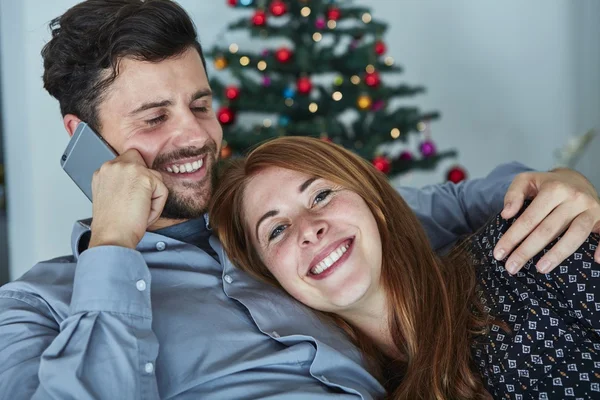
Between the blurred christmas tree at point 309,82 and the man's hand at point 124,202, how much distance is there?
4.31 feet

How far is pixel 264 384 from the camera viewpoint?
1.40 meters

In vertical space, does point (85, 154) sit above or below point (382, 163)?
above

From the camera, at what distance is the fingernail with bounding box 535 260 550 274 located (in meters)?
1.42

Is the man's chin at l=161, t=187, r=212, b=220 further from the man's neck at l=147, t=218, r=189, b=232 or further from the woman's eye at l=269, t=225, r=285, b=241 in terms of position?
the woman's eye at l=269, t=225, r=285, b=241

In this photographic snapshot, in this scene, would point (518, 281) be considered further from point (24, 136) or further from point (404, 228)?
point (24, 136)

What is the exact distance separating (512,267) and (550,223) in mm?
124

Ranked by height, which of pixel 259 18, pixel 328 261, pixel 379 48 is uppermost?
pixel 259 18

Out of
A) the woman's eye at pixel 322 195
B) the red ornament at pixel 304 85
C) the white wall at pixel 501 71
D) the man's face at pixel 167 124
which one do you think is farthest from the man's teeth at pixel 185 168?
the white wall at pixel 501 71

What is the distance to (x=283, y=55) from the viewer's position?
113 inches

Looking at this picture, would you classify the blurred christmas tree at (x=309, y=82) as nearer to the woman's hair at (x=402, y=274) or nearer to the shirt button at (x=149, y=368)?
the woman's hair at (x=402, y=274)

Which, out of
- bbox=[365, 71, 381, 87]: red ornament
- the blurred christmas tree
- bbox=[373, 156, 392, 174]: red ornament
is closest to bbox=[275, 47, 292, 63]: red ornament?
the blurred christmas tree

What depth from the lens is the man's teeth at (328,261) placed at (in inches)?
59.5

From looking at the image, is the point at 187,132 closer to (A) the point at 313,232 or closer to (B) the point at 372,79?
(A) the point at 313,232

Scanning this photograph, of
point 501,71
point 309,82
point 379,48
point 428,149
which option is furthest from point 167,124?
point 501,71
